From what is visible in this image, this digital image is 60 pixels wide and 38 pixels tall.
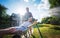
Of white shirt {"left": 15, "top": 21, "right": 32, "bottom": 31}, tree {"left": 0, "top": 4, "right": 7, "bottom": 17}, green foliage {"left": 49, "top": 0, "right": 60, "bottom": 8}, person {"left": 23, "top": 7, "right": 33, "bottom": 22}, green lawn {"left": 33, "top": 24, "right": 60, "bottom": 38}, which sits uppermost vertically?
green foliage {"left": 49, "top": 0, "right": 60, "bottom": 8}

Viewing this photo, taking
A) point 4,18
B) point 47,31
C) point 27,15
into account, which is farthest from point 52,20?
point 4,18

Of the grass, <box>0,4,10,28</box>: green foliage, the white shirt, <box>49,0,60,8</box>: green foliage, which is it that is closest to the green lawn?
the grass

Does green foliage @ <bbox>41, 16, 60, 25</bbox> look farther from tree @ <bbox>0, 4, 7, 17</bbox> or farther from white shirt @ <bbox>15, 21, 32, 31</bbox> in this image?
tree @ <bbox>0, 4, 7, 17</bbox>

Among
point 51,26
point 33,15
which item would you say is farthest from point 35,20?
point 51,26

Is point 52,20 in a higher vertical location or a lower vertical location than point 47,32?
higher

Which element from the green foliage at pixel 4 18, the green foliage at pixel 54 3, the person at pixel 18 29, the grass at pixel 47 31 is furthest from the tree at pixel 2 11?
the green foliage at pixel 54 3

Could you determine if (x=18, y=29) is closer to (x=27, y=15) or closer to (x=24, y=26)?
(x=24, y=26)

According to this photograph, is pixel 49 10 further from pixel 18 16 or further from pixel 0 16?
pixel 0 16

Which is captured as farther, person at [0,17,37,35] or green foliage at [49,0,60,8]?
green foliage at [49,0,60,8]

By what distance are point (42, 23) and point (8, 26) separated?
0.49m

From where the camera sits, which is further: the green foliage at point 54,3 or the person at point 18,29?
the green foliage at point 54,3

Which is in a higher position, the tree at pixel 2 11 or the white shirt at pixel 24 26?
the tree at pixel 2 11

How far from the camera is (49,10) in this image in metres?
2.74

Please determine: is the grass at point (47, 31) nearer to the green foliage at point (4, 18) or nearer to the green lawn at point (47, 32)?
the green lawn at point (47, 32)
